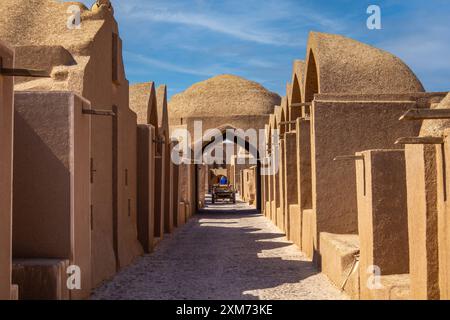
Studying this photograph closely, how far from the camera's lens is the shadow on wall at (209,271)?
8031 millimetres

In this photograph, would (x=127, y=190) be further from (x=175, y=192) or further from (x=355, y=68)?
(x=175, y=192)

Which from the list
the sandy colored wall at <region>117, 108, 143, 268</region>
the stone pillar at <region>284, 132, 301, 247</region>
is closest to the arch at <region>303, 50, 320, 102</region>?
the stone pillar at <region>284, 132, 301, 247</region>

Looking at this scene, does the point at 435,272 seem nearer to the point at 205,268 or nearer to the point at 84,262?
the point at 84,262

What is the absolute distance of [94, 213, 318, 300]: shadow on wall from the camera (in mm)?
8031

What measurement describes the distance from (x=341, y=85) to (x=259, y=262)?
372 cm

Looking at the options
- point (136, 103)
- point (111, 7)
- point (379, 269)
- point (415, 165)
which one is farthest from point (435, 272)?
point (136, 103)

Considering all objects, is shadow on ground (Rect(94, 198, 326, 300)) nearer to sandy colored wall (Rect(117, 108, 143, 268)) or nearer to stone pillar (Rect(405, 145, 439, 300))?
sandy colored wall (Rect(117, 108, 143, 268))

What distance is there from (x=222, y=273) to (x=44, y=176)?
3872 millimetres

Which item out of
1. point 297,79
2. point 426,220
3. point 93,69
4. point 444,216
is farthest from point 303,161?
point 444,216

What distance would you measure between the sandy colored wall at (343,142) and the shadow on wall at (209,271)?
3.36 feet

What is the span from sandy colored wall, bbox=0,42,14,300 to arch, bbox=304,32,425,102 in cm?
721

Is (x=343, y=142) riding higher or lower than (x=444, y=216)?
higher

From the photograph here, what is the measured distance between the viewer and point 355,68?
37.7 ft

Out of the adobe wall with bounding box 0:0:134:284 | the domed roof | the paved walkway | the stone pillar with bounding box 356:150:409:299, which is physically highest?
the domed roof
